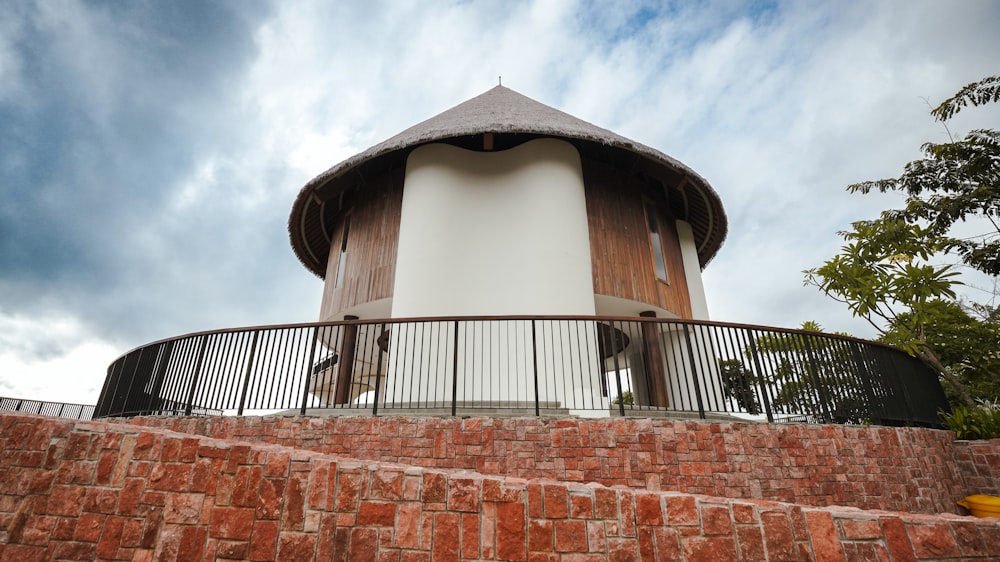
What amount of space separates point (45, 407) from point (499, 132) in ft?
79.5

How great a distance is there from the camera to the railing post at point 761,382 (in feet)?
18.7

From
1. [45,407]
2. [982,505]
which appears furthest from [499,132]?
[45,407]

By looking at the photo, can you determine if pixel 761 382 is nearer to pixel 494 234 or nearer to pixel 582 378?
pixel 582 378

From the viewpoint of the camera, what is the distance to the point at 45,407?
64.2 feet

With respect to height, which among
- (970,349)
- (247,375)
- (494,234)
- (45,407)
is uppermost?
(494,234)

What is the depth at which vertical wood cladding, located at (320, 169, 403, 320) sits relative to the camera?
33.8ft

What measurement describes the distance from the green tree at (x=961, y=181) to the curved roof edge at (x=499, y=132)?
18.6 ft

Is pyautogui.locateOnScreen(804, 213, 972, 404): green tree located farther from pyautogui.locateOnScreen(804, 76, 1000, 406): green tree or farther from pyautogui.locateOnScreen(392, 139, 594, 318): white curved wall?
pyautogui.locateOnScreen(392, 139, 594, 318): white curved wall

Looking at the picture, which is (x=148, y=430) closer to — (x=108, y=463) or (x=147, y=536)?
(x=108, y=463)

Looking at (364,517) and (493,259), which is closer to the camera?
(364,517)

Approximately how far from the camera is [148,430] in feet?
9.43

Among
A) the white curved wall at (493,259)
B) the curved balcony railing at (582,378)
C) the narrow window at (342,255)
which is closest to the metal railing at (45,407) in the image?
the narrow window at (342,255)

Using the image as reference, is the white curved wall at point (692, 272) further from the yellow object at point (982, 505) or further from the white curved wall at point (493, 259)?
the yellow object at point (982, 505)

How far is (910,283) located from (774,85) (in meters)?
10.3
